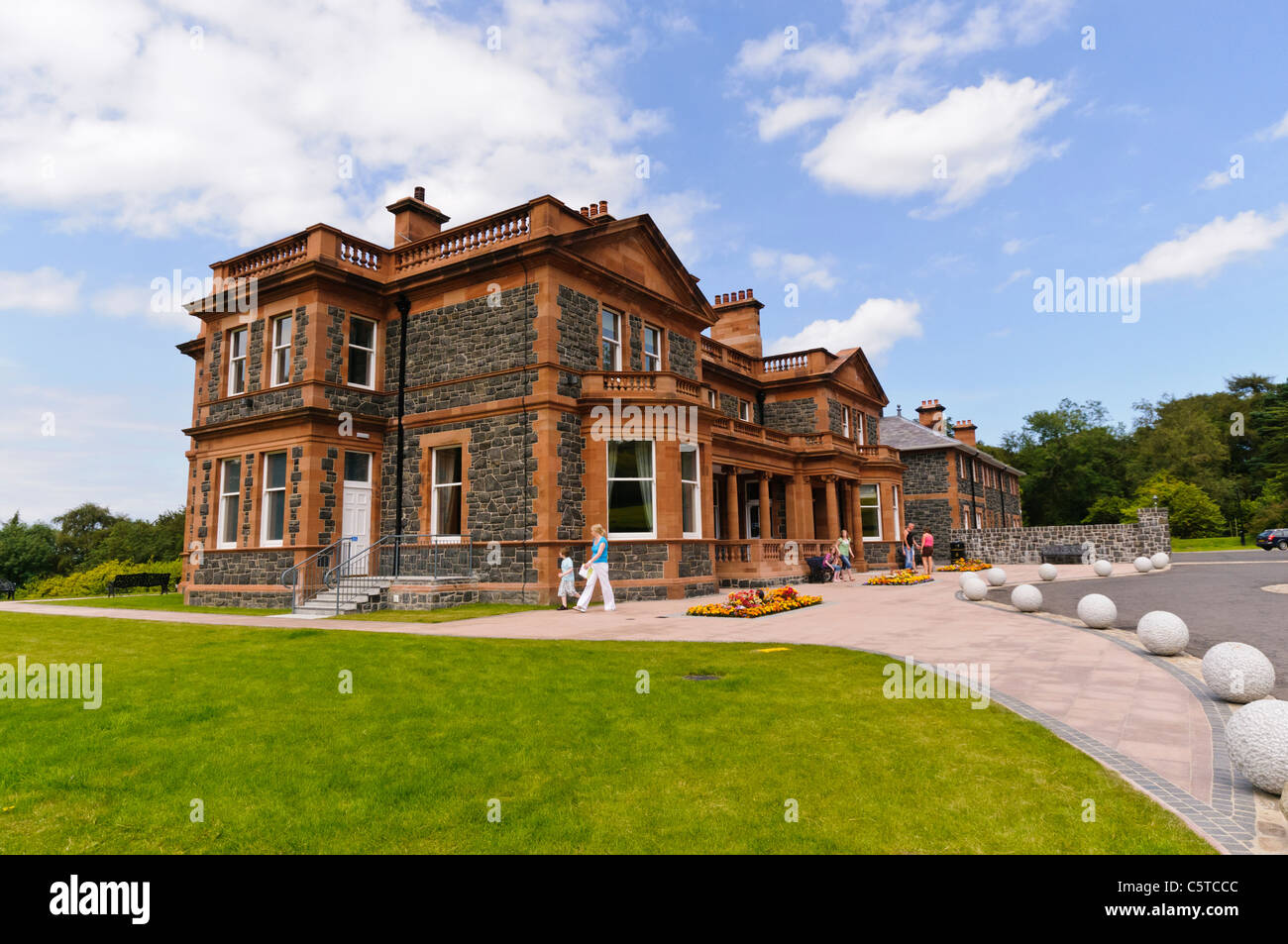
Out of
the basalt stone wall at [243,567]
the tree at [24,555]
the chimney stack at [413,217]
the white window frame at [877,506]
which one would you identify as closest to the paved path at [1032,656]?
the basalt stone wall at [243,567]

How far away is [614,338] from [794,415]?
14.7 metres

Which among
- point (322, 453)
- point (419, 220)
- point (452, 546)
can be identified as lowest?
point (452, 546)

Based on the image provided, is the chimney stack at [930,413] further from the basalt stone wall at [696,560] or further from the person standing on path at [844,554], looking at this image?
the basalt stone wall at [696,560]

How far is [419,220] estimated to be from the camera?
22641mm

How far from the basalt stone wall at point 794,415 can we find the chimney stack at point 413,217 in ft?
56.0

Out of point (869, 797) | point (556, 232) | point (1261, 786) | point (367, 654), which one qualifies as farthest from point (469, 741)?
point (556, 232)

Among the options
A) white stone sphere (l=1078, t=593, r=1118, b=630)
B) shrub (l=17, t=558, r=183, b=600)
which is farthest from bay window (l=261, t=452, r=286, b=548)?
white stone sphere (l=1078, t=593, r=1118, b=630)

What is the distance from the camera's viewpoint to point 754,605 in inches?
578

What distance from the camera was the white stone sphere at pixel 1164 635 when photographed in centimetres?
891

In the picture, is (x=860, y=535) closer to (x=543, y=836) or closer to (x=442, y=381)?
(x=442, y=381)

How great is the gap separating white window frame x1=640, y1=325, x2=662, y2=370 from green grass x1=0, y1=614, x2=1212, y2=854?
14680mm

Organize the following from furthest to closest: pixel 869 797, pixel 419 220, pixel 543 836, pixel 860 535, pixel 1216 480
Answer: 1. pixel 1216 480
2. pixel 860 535
3. pixel 419 220
4. pixel 869 797
5. pixel 543 836

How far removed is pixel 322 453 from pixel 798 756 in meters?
17.6

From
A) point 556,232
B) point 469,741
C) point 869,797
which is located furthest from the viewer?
point 556,232
